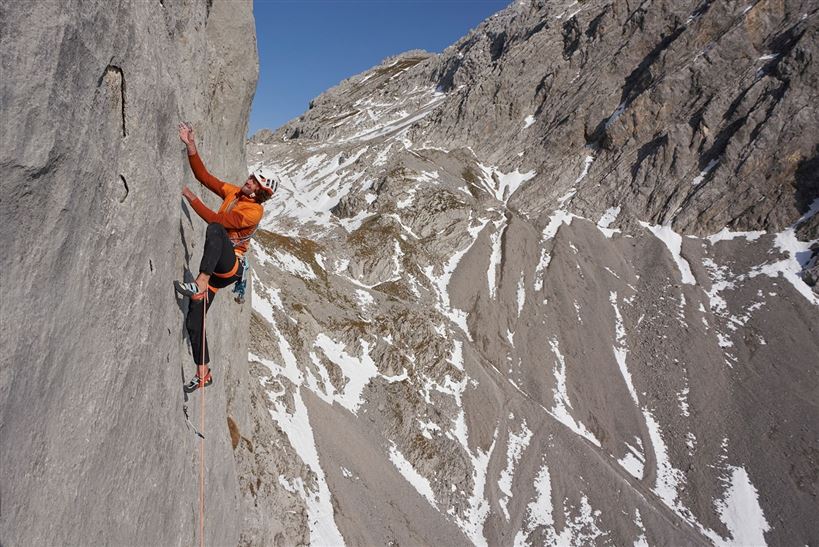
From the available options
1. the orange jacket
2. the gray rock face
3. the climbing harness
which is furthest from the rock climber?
the climbing harness

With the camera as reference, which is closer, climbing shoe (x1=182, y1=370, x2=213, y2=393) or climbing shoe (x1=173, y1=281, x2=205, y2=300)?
climbing shoe (x1=173, y1=281, x2=205, y2=300)

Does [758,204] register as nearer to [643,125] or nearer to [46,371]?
[643,125]

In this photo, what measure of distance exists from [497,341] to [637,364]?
1487 cm

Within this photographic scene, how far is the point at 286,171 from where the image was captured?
316 feet

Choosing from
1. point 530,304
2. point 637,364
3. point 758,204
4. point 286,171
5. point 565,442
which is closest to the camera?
point 565,442

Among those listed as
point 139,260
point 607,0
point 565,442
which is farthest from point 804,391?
point 607,0

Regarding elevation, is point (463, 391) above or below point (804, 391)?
above

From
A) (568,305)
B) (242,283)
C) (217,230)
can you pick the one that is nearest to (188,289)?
(217,230)

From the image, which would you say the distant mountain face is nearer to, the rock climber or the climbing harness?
the climbing harness

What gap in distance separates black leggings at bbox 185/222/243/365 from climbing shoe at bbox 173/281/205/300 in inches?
12.5

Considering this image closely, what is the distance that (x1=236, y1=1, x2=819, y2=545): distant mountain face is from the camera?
1369 inches

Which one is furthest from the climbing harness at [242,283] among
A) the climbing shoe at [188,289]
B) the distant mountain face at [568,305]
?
the distant mountain face at [568,305]

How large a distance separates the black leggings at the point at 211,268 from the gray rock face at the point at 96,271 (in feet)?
0.78

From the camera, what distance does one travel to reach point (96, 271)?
5840 mm
